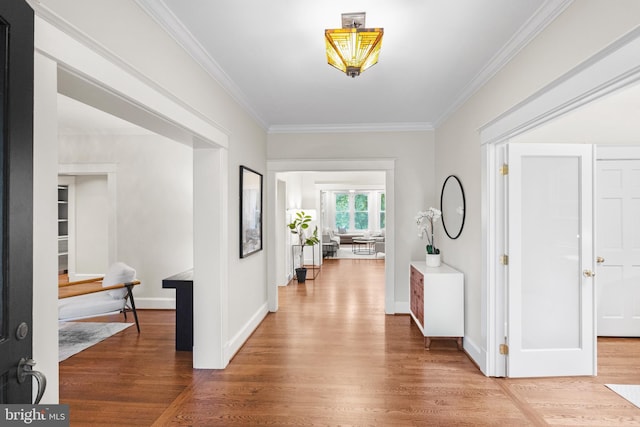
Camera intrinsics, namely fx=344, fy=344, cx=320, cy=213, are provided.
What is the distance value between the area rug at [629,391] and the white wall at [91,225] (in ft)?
21.8

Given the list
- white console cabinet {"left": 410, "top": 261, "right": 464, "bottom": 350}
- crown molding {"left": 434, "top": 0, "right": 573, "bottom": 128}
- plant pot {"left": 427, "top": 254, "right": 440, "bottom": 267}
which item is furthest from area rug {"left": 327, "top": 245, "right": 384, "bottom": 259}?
crown molding {"left": 434, "top": 0, "right": 573, "bottom": 128}

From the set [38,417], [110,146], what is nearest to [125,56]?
[38,417]

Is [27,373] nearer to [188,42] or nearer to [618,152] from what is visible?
[188,42]

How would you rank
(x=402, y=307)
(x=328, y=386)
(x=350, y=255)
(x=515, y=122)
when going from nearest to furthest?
(x=515, y=122) → (x=328, y=386) → (x=402, y=307) → (x=350, y=255)

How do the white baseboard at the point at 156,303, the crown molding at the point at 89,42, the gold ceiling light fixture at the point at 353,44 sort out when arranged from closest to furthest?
1. the crown molding at the point at 89,42
2. the gold ceiling light fixture at the point at 353,44
3. the white baseboard at the point at 156,303

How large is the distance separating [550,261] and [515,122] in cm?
126

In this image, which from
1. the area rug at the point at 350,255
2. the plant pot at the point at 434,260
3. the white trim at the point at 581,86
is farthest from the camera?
the area rug at the point at 350,255

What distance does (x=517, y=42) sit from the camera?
239cm

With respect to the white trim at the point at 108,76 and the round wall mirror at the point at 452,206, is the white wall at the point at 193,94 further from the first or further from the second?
the round wall mirror at the point at 452,206

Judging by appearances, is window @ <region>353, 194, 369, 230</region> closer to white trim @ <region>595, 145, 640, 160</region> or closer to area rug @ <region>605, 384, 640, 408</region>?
white trim @ <region>595, 145, 640, 160</region>

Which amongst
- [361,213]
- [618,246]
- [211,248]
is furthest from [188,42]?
[361,213]
